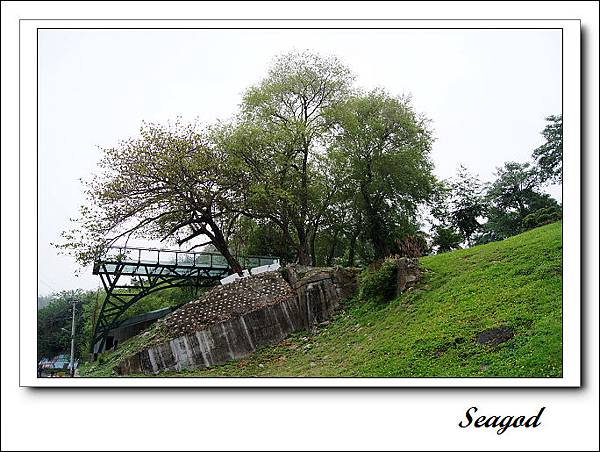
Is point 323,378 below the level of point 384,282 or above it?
below

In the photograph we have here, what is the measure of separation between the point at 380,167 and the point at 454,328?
455 centimetres

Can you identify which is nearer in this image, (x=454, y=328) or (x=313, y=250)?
(x=454, y=328)

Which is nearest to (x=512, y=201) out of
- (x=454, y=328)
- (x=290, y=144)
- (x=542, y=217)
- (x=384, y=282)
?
(x=542, y=217)

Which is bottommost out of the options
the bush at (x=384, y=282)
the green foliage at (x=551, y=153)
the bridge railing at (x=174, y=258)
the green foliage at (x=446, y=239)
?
the bush at (x=384, y=282)

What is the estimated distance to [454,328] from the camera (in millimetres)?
7617

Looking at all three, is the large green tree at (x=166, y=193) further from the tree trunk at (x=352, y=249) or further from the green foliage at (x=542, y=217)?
the green foliage at (x=542, y=217)

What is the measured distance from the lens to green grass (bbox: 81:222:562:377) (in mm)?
6883

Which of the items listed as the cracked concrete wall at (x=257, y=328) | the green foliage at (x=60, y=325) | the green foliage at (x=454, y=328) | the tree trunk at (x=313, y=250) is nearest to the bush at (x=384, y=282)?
the green foliage at (x=454, y=328)

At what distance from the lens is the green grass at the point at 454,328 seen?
688cm

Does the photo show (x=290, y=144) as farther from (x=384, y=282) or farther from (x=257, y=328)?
(x=257, y=328)

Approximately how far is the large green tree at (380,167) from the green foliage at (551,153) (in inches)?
113

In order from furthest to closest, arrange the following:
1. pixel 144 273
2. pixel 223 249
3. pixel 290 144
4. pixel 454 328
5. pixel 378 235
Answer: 1. pixel 378 235
2. pixel 290 144
3. pixel 223 249
4. pixel 144 273
5. pixel 454 328
